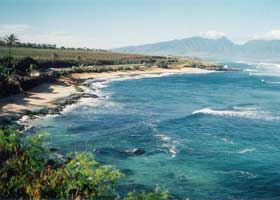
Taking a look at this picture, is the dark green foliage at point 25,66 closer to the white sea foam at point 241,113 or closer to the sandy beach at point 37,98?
the sandy beach at point 37,98

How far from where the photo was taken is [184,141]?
63.2 meters

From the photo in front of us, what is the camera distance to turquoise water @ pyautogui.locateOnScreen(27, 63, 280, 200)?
151 ft

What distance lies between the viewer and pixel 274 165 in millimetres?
52875

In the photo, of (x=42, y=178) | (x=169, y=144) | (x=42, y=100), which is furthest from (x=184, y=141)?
(x=42, y=100)

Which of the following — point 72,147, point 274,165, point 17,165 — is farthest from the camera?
point 72,147

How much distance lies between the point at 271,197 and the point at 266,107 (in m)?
60.6

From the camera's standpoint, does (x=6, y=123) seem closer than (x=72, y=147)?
No

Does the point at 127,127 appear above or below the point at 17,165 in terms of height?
below

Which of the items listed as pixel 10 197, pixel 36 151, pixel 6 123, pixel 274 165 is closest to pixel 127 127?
pixel 6 123

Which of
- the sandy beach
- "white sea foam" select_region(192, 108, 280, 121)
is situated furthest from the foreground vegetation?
"white sea foam" select_region(192, 108, 280, 121)

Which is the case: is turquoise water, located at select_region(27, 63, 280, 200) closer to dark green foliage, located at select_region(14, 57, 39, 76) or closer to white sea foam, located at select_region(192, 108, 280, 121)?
white sea foam, located at select_region(192, 108, 280, 121)

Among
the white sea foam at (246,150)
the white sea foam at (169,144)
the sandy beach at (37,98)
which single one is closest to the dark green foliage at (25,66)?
the sandy beach at (37,98)

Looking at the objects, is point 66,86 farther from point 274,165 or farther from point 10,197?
point 10,197

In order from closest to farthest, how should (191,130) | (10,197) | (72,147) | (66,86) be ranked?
(10,197) → (72,147) → (191,130) → (66,86)
